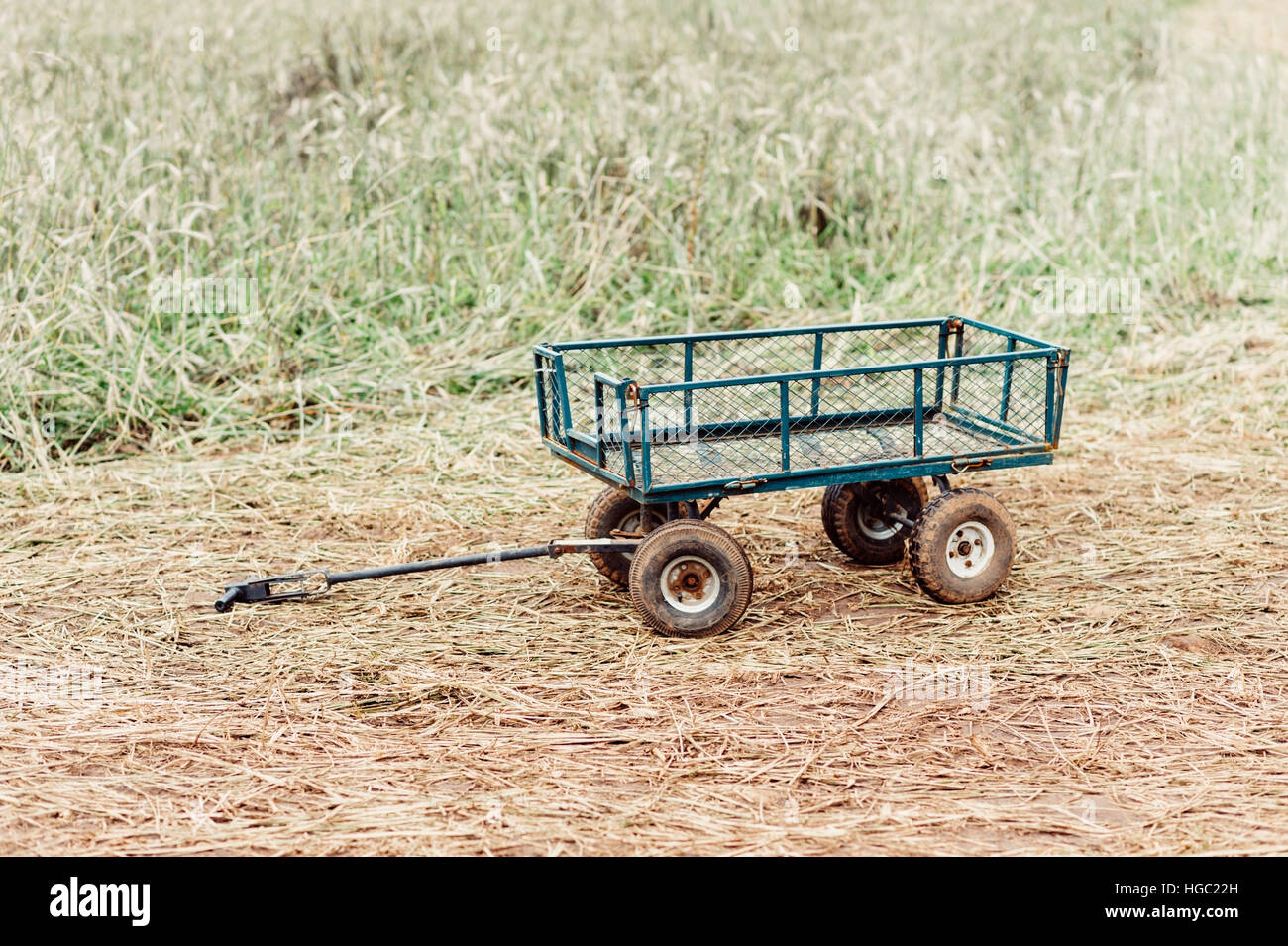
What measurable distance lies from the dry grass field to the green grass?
1.5 inches

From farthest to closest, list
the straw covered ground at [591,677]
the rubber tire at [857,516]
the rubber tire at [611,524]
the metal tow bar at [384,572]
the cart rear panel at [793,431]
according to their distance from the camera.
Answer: the rubber tire at [857,516] < the rubber tire at [611,524] < the metal tow bar at [384,572] < the cart rear panel at [793,431] < the straw covered ground at [591,677]

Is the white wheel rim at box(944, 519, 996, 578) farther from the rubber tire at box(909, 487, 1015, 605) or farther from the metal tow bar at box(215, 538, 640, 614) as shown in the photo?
the metal tow bar at box(215, 538, 640, 614)

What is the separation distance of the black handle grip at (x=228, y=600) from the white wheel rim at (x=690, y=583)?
1.65 m

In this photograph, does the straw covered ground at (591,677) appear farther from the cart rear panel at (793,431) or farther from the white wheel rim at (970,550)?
the cart rear panel at (793,431)

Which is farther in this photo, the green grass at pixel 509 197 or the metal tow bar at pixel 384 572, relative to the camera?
the green grass at pixel 509 197

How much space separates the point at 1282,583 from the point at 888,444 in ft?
5.53

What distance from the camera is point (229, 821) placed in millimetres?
4016

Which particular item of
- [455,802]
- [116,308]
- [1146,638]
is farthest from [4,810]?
[116,308]

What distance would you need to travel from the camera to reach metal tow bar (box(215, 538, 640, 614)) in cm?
545

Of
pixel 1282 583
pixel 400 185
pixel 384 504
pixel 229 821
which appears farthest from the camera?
pixel 400 185

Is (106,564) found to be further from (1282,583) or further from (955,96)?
(955,96)

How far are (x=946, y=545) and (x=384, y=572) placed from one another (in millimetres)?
2160

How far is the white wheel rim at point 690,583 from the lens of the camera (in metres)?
5.32

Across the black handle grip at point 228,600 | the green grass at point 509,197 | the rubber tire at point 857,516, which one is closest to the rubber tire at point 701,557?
the rubber tire at point 857,516
